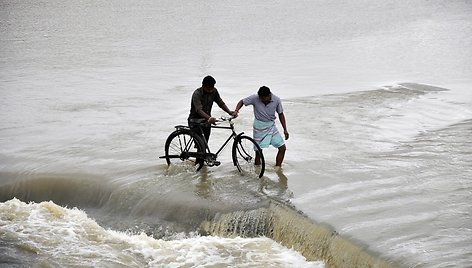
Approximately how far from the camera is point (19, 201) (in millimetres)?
10758

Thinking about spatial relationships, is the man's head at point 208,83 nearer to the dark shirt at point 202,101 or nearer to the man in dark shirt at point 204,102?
the man in dark shirt at point 204,102

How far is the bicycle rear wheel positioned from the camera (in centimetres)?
1066

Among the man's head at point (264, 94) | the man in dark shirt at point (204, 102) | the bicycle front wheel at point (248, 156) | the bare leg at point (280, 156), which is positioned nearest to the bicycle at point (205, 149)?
the bicycle front wheel at point (248, 156)

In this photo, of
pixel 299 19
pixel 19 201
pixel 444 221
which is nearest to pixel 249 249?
pixel 444 221

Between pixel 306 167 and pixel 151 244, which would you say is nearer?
pixel 151 244

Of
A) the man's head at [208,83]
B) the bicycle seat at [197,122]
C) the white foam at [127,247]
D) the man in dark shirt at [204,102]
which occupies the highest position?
the man's head at [208,83]

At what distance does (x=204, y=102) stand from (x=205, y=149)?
0.78 meters

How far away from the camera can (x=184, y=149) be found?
10992 millimetres

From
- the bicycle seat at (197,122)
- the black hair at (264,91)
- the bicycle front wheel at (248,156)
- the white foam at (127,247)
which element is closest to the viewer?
the white foam at (127,247)

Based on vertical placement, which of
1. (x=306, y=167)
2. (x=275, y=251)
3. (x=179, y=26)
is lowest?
(x=275, y=251)

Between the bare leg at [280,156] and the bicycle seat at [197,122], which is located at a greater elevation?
the bicycle seat at [197,122]

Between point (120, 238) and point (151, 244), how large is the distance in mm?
536

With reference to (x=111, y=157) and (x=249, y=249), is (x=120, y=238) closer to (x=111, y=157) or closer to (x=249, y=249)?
(x=249, y=249)

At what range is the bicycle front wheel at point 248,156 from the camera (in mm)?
10453
